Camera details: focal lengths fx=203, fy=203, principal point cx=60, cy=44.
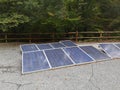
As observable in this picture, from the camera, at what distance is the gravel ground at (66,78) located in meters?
6.76

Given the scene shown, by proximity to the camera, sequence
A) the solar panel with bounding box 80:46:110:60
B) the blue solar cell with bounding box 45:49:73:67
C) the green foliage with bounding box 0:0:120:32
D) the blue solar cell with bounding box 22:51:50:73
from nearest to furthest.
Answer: the blue solar cell with bounding box 22:51:50:73, the blue solar cell with bounding box 45:49:73:67, the solar panel with bounding box 80:46:110:60, the green foliage with bounding box 0:0:120:32

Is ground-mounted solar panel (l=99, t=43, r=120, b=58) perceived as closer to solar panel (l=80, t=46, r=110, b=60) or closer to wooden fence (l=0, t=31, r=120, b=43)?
solar panel (l=80, t=46, r=110, b=60)

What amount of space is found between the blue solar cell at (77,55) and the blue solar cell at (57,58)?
315mm

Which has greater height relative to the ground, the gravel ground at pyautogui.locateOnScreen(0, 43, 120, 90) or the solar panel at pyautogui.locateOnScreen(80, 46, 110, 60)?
the solar panel at pyautogui.locateOnScreen(80, 46, 110, 60)

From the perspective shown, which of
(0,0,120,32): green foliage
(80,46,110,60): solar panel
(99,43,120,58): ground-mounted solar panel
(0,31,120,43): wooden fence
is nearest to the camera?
(80,46,110,60): solar panel

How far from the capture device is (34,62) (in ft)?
27.5

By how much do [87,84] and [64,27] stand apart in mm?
8617

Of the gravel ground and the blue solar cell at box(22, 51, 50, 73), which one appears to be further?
the blue solar cell at box(22, 51, 50, 73)

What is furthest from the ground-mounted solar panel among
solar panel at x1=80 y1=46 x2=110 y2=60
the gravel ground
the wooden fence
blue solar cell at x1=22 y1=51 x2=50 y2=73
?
the wooden fence

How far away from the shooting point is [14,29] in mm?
14703

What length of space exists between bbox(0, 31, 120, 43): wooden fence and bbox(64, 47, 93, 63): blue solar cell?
438 centimetres

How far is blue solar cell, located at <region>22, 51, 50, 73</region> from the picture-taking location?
798cm

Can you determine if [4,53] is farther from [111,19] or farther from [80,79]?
[111,19]

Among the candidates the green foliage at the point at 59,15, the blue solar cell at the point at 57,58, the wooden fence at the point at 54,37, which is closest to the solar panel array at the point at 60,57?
the blue solar cell at the point at 57,58
